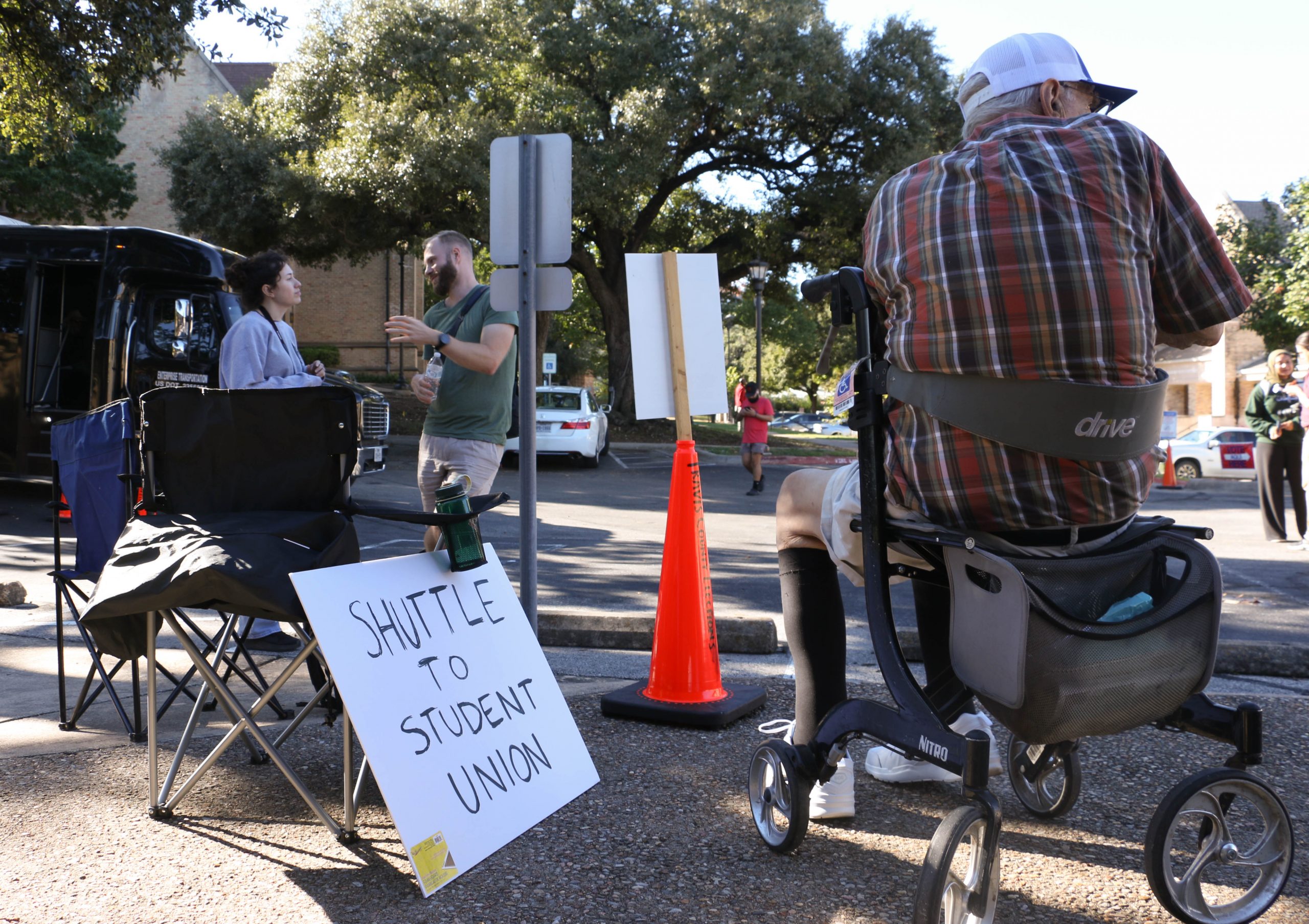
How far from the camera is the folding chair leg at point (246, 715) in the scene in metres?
2.60

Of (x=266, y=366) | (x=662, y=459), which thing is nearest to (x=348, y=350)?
(x=662, y=459)

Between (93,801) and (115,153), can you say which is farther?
(115,153)

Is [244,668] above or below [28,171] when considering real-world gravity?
below

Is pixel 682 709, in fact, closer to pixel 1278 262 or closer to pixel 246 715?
pixel 246 715

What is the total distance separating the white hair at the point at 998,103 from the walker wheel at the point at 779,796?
59.8 inches

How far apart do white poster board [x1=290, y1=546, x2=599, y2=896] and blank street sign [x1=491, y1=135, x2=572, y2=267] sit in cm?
175

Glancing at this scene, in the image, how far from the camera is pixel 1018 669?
6.40 feet

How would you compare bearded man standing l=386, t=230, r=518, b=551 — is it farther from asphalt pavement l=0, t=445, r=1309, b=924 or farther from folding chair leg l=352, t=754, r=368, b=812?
folding chair leg l=352, t=754, r=368, b=812

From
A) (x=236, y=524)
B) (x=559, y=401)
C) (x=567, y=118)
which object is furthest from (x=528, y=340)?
(x=567, y=118)

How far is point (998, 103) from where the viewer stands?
2332 millimetres

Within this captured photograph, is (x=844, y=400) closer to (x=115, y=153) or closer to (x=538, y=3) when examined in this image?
(x=538, y=3)

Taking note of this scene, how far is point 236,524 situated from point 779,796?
62.4 inches

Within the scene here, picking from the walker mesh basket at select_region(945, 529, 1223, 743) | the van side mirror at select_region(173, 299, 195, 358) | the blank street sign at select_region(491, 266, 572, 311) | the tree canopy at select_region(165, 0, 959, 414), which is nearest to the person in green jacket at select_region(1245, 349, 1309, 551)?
the blank street sign at select_region(491, 266, 572, 311)

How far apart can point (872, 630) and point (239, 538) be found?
156 cm
